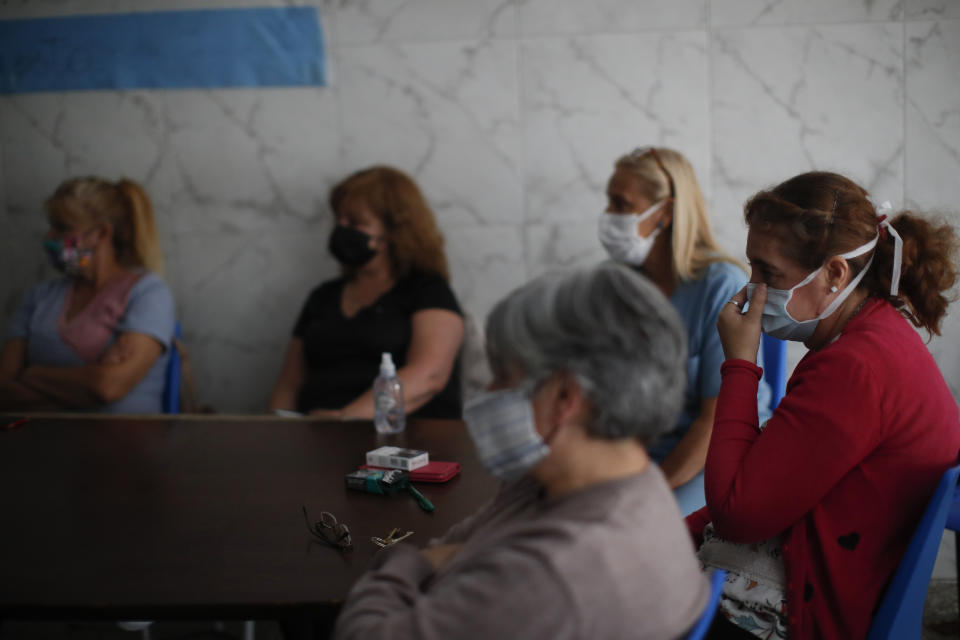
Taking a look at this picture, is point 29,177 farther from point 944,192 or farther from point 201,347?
point 944,192

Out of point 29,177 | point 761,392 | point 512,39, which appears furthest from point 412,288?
point 29,177

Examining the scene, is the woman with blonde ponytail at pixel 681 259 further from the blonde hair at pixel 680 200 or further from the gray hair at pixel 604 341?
the gray hair at pixel 604 341

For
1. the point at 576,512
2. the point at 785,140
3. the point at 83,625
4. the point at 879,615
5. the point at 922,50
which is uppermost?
the point at 922,50

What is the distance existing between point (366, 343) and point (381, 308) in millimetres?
134

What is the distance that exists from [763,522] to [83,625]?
238cm

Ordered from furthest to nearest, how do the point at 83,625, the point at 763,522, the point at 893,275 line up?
the point at 83,625 → the point at 893,275 → the point at 763,522

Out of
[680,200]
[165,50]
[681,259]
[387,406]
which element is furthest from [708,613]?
[165,50]

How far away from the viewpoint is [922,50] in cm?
286

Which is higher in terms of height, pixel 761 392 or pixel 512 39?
pixel 512 39

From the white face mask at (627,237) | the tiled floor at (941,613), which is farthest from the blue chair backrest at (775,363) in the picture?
the tiled floor at (941,613)

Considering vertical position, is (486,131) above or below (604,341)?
above

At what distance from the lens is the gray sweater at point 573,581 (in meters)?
0.86

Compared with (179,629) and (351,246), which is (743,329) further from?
(179,629)

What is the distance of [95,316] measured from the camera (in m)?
2.93
